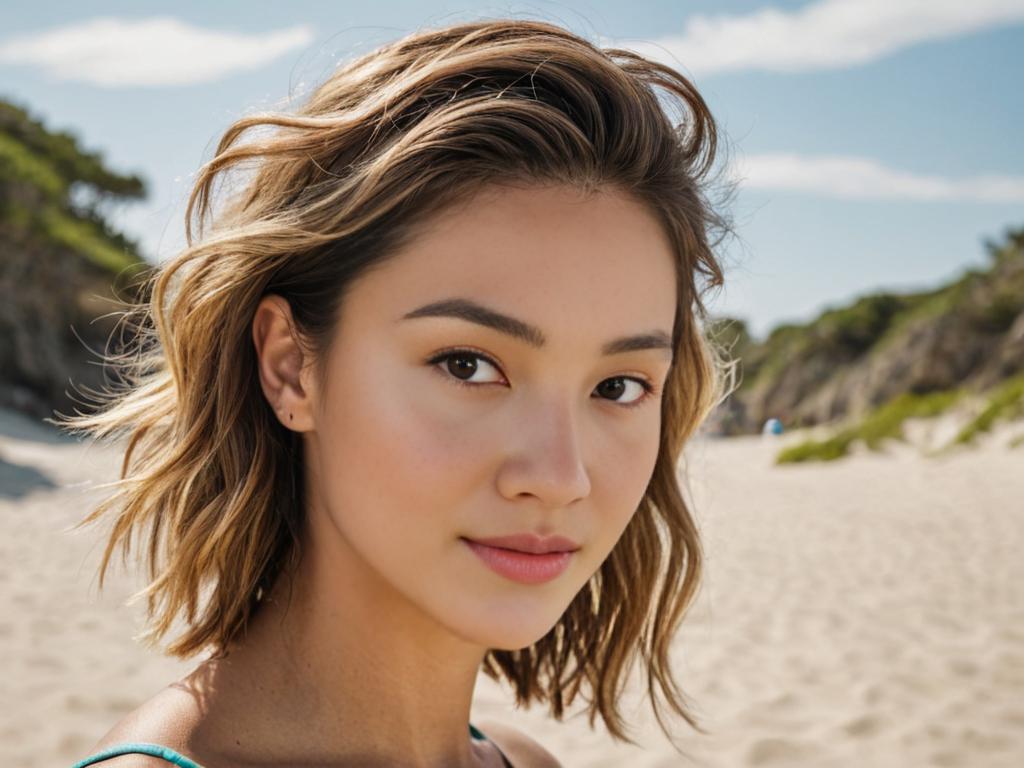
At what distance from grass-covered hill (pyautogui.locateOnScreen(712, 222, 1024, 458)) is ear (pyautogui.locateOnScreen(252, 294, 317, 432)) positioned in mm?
20000

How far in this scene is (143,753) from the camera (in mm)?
1276

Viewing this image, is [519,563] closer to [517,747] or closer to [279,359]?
[279,359]

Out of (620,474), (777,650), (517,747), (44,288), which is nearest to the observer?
(620,474)

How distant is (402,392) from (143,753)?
0.56 metres

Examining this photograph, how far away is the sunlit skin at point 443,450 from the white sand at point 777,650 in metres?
0.58

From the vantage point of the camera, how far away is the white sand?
4027 millimetres

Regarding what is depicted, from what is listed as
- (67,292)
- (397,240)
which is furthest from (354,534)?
(67,292)

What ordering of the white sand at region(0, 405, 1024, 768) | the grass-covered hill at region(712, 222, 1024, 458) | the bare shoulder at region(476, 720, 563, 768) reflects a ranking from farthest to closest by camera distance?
the grass-covered hill at region(712, 222, 1024, 458) < the white sand at region(0, 405, 1024, 768) < the bare shoulder at region(476, 720, 563, 768)

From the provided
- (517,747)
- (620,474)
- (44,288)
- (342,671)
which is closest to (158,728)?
(342,671)

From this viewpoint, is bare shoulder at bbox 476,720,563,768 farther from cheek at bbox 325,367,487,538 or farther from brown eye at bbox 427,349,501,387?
brown eye at bbox 427,349,501,387

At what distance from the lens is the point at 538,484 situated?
1333mm

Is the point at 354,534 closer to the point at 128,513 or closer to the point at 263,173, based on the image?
the point at 128,513

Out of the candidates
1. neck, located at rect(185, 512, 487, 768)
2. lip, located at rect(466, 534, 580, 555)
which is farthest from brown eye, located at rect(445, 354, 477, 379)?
neck, located at rect(185, 512, 487, 768)

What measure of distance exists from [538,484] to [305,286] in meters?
0.48
